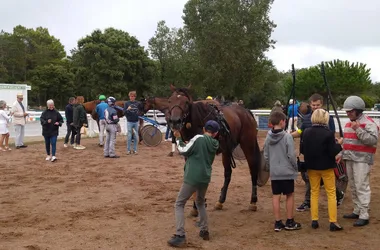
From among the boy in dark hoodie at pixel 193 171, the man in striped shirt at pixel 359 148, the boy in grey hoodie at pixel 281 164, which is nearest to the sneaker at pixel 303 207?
the man in striped shirt at pixel 359 148

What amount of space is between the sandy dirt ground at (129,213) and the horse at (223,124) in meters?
0.76

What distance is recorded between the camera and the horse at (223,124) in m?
5.78

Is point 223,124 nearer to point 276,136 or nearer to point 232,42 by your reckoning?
→ point 276,136

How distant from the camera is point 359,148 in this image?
18.4ft

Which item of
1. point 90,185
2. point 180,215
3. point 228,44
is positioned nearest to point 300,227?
point 180,215

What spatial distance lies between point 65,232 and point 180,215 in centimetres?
172

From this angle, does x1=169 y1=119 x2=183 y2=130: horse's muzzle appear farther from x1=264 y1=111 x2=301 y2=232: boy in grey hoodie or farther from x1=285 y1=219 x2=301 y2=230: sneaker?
x1=285 y1=219 x2=301 y2=230: sneaker

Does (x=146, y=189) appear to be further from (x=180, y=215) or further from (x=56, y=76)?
(x=56, y=76)

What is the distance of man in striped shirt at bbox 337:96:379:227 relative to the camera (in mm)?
5469

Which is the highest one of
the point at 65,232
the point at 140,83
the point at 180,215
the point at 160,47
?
the point at 160,47

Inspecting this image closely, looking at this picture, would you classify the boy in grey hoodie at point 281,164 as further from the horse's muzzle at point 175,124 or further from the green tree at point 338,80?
the green tree at point 338,80

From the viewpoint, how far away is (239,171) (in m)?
10.5

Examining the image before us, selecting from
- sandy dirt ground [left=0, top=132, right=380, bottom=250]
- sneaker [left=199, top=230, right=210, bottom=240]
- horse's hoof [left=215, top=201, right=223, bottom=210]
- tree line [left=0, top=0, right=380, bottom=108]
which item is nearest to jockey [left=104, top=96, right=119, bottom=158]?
sandy dirt ground [left=0, top=132, right=380, bottom=250]

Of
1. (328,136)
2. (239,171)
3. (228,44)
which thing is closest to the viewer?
(328,136)
